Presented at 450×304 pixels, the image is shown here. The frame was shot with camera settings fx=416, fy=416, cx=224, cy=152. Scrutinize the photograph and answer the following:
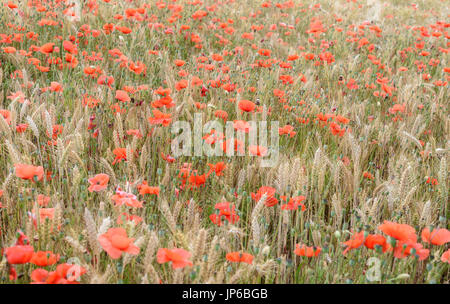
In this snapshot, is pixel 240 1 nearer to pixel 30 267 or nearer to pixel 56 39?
pixel 56 39

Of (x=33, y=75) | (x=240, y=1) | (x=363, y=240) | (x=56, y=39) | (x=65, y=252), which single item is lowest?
(x=65, y=252)

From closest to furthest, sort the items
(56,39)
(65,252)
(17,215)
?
(65,252)
(17,215)
(56,39)

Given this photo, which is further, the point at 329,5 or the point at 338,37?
the point at 329,5

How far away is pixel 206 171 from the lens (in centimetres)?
176

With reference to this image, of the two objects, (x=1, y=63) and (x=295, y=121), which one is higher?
(x=1, y=63)

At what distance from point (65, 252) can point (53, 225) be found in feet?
0.36

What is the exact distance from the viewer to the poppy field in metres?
1.13

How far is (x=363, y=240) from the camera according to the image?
3.68 feet

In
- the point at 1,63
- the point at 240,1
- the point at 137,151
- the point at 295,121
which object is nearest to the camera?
the point at 137,151

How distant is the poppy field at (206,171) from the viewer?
Answer: 44.4 inches

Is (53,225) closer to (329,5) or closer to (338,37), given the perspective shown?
(338,37)

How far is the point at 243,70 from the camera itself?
3.14 metres

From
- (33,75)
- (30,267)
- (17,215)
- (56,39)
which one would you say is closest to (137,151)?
(17,215)

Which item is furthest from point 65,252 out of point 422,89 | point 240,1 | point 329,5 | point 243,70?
point 329,5
